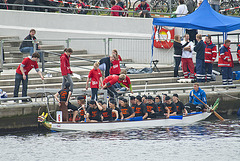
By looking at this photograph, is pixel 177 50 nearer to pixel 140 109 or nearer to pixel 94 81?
pixel 140 109

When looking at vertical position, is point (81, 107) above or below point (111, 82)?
below

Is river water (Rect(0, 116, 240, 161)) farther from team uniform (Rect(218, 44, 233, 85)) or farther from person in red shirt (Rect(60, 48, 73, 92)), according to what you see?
team uniform (Rect(218, 44, 233, 85))

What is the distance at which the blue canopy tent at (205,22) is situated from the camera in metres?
25.5

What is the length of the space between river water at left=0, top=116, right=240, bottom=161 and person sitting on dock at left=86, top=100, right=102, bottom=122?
53cm

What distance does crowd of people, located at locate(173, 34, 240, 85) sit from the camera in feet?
84.2

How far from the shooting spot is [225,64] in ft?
84.0

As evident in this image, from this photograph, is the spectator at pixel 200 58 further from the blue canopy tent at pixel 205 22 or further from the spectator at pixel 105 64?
the spectator at pixel 105 64

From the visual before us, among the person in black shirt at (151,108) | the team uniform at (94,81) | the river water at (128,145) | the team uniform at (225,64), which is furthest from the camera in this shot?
the team uniform at (225,64)

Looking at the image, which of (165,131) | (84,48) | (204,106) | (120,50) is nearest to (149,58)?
(120,50)

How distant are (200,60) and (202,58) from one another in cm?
12

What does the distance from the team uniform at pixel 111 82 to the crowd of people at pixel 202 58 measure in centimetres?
467

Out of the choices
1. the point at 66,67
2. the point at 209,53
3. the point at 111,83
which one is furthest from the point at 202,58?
the point at 66,67

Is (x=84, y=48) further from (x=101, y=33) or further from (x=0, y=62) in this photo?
(x=0, y=62)

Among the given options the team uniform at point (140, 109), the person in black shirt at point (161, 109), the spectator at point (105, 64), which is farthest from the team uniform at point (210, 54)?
the team uniform at point (140, 109)
